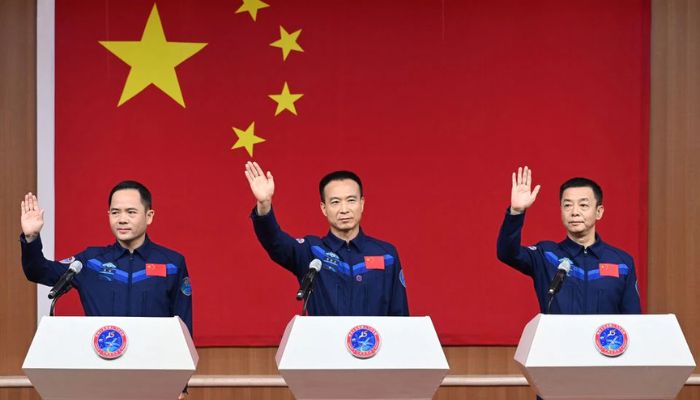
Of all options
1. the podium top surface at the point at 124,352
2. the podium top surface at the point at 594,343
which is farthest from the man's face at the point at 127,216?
the podium top surface at the point at 594,343

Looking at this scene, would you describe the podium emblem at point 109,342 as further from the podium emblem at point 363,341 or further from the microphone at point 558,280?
the microphone at point 558,280

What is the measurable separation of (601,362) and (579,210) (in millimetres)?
869

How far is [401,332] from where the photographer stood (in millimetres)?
3139

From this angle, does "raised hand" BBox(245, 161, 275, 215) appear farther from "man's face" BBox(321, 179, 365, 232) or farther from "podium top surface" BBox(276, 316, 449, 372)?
"podium top surface" BBox(276, 316, 449, 372)

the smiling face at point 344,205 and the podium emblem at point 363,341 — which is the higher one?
the smiling face at point 344,205

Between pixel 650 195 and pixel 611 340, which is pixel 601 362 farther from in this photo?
pixel 650 195

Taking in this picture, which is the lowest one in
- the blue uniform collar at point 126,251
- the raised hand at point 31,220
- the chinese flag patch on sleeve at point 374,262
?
the chinese flag patch on sleeve at point 374,262

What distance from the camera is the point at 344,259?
12.8 feet

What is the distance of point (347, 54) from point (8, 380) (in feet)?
7.30

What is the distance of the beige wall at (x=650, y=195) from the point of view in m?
5.01

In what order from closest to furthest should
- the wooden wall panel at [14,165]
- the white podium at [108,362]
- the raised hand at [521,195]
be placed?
1. the white podium at [108,362]
2. the raised hand at [521,195]
3. the wooden wall panel at [14,165]

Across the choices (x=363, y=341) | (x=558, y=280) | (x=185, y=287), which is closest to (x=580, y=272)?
(x=558, y=280)

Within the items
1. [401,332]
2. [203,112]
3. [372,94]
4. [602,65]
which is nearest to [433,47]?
[372,94]

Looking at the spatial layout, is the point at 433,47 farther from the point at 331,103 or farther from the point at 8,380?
the point at 8,380
